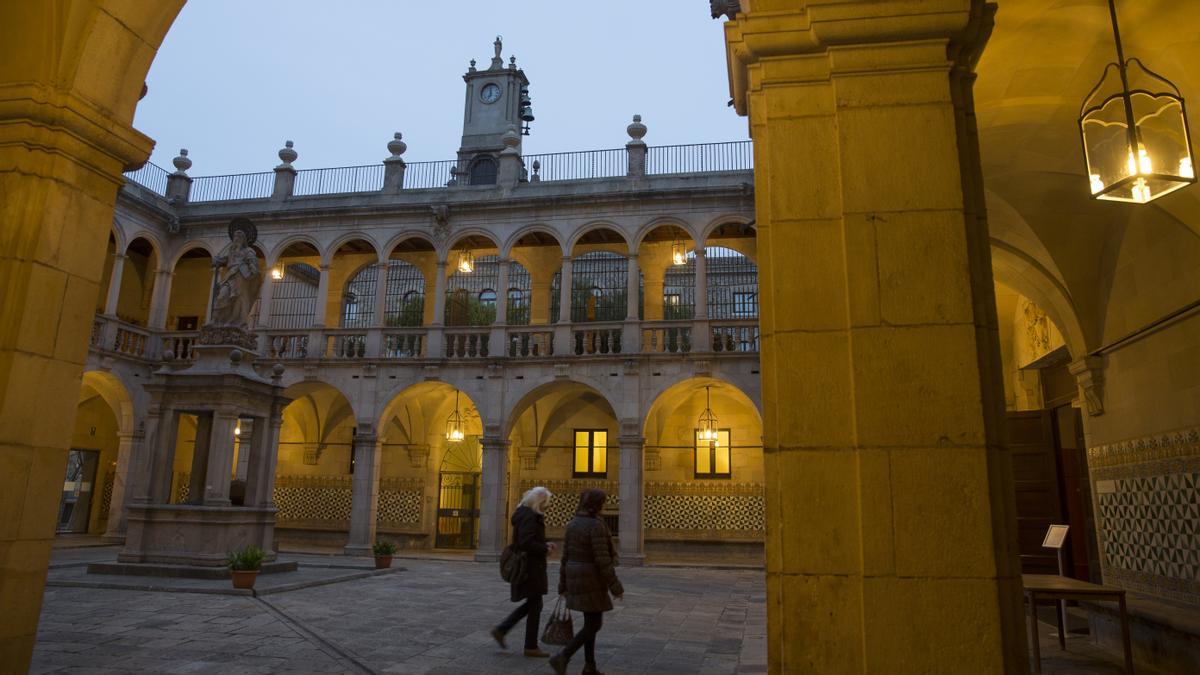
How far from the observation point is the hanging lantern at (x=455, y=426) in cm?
2081

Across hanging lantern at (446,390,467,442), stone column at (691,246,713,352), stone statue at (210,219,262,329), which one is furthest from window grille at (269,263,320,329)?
stone column at (691,246,713,352)

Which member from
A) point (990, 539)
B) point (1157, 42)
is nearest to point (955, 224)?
point (990, 539)

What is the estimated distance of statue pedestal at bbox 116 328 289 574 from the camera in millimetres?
12438

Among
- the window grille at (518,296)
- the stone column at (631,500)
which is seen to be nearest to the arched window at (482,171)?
the window grille at (518,296)

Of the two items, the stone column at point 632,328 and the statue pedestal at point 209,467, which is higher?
the stone column at point 632,328

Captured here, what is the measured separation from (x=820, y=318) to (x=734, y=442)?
19.4m

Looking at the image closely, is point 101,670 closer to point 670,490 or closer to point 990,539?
point 990,539

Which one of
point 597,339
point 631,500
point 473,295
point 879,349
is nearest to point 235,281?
point 597,339

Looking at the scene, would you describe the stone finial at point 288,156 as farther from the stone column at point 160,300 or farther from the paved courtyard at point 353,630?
the paved courtyard at point 353,630

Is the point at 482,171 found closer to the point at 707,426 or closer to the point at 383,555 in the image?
the point at 707,426

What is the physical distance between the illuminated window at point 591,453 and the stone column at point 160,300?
12670 mm

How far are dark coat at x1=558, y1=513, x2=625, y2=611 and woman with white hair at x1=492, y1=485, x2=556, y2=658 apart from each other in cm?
84

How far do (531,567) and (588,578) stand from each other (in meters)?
1.17

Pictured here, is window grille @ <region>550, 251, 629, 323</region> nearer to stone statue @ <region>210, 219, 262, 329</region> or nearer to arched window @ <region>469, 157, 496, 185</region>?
stone statue @ <region>210, 219, 262, 329</region>
